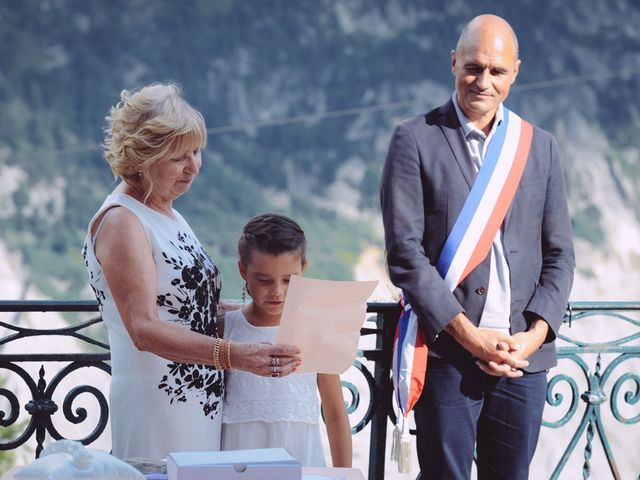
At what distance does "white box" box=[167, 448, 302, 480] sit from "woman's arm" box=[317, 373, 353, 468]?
0.56 meters

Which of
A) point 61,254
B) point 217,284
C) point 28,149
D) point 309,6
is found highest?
point 309,6

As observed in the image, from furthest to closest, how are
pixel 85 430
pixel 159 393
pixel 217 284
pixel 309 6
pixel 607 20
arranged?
pixel 607 20 → pixel 309 6 → pixel 85 430 → pixel 217 284 → pixel 159 393

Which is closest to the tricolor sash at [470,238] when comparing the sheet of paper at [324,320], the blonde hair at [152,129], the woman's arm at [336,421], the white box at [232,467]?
the woman's arm at [336,421]

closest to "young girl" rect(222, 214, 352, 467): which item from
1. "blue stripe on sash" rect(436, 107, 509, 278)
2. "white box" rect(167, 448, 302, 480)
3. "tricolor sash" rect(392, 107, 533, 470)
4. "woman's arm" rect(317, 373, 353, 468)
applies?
"woman's arm" rect(317, 373, 353, 468)

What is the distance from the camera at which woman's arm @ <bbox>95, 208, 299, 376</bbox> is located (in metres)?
1.84

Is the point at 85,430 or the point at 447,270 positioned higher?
the point at 447,270

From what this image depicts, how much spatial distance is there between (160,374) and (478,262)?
790 millimetres

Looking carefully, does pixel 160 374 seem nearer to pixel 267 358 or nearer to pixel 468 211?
pixel 267 358

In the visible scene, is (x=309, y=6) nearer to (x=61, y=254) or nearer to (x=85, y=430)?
(x=61, y=254)

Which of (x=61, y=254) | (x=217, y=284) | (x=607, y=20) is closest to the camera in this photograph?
(x=217, y=284)

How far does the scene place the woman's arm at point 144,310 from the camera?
6.04ft

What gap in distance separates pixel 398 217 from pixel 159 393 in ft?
2.27

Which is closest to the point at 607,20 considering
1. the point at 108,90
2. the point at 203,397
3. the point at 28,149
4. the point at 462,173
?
the point at 108,90

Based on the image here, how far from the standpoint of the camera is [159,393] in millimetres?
1971
